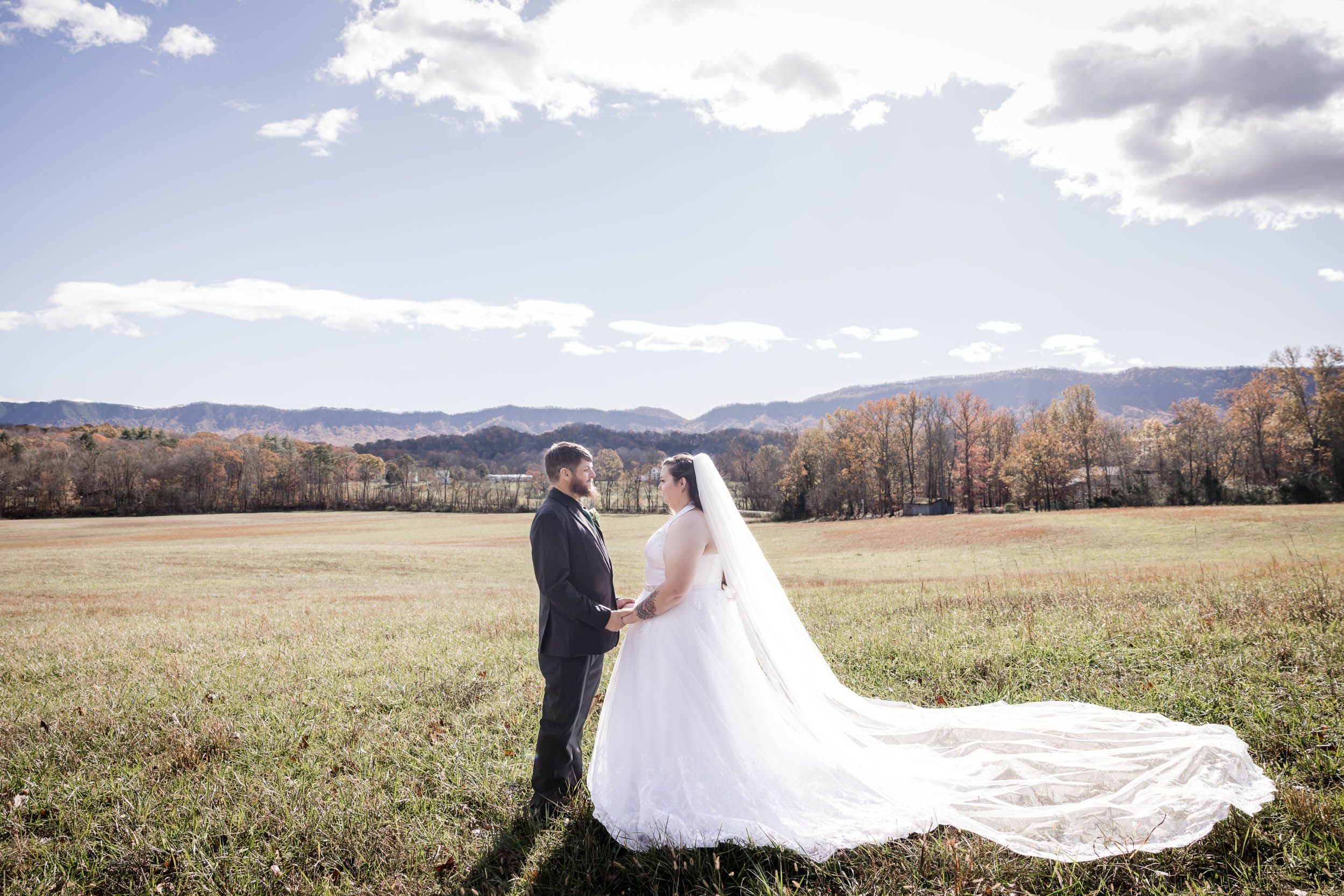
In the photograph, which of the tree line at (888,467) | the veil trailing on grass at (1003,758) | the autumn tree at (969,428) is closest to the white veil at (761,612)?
the veil trailing on grass at (1003,758)

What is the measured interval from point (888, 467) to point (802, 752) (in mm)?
74581

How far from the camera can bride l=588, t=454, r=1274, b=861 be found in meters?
3.98

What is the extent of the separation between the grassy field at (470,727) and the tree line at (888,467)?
151 feet

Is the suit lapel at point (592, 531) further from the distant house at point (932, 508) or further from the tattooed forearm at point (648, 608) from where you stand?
the distant house at point (932, 508)

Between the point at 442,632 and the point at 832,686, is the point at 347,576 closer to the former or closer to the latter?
the point at 442,632

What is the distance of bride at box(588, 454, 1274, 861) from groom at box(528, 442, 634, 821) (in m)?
0.28

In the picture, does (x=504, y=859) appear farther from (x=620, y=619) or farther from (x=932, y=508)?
(x=932, y=508)

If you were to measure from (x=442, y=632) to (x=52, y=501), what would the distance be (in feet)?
306

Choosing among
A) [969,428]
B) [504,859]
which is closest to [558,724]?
[504,859]

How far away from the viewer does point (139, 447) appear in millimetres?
90250

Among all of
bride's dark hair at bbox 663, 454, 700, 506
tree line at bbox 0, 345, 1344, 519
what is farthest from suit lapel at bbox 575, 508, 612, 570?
tree line at bbox 0, 345, 1344, 519

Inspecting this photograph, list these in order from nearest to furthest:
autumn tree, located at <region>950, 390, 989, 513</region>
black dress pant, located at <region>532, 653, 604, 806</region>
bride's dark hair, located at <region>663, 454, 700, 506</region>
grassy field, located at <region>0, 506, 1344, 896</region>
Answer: grassy field, located at <region>0, 506, 1344, 896</region> → black dress pant, located at <region>532, 653, 604, 806</region> → bride's dark hair, located at <region>663, 454, 700, 506</region> → autumn tree, located at <region>950, 390, 989, 513</region>

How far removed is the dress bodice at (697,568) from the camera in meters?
4.93

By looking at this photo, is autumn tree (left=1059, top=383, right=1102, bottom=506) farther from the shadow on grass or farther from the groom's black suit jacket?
the shadow on grass
